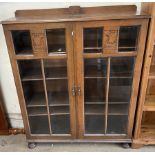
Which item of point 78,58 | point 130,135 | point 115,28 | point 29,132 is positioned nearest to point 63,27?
point 78,58

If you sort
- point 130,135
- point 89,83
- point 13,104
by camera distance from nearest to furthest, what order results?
point 89,83
point 130,135
point 13,104

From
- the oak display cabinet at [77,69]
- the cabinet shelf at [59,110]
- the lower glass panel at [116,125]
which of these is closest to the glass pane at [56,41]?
the oak display cabinet at [77,69]

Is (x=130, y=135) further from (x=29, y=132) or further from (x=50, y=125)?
(x=29, y=132)

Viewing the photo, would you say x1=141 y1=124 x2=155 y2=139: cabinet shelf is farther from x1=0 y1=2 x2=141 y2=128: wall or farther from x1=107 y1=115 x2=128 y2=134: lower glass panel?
x1=0 y1=2 x2=141 y2=128: wall

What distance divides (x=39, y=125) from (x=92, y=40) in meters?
1.06

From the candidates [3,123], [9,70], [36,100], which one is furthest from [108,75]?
[3,123]

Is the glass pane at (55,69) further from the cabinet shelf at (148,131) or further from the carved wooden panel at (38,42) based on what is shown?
the cabinet shelf at (148,131)

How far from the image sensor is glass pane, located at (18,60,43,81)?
156cm

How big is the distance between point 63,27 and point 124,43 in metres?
0.51

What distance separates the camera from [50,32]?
143 centimetres

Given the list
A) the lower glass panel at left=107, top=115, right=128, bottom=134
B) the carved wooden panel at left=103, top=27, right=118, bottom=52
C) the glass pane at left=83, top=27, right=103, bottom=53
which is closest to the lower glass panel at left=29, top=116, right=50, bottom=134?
the lower glass panel at left=107, top=115, right=128, bottom=134

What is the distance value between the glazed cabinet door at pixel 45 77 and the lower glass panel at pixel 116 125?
14.6 inches

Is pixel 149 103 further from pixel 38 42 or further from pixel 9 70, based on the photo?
pixel 9 70

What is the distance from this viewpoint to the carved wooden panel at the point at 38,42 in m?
1.36
